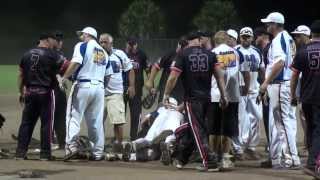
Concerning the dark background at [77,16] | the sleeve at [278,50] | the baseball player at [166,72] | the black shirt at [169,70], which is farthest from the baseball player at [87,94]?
the dark background at [77,16]

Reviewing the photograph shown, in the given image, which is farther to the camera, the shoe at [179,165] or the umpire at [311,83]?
the shoe at [179,165]

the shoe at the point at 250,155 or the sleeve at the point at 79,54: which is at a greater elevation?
the sleeve at the point at 79,54

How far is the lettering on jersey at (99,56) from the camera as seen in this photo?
37.0 feet

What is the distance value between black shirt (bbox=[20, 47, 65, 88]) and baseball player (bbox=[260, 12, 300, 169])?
10.8 ft

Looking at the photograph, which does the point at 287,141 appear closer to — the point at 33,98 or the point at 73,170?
the point at 73,170

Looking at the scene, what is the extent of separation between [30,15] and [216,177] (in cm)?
4066

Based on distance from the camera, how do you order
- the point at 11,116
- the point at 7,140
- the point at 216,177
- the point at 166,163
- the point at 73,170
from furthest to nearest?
the point at 11,116
the point at 7,140
the point at 166,163
the point at 73,170
the point at 216,177

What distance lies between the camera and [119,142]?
1219 cm

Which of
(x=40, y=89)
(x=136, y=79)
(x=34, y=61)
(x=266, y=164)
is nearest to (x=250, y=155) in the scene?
(x=266, y=164)

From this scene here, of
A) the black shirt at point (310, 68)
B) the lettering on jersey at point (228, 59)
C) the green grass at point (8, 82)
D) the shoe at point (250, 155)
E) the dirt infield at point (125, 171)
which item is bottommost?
the dirt infield at point (125, 171)

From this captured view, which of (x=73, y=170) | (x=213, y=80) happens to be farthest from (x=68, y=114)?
(x=213, y=80)

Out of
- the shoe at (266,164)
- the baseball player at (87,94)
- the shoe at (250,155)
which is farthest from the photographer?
the shoe at (250,155)

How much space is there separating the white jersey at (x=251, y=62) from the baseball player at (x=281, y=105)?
125 cm

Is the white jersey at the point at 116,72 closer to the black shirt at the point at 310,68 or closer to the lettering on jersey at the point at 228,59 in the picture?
the lettering on jersey at the point at 228,59
